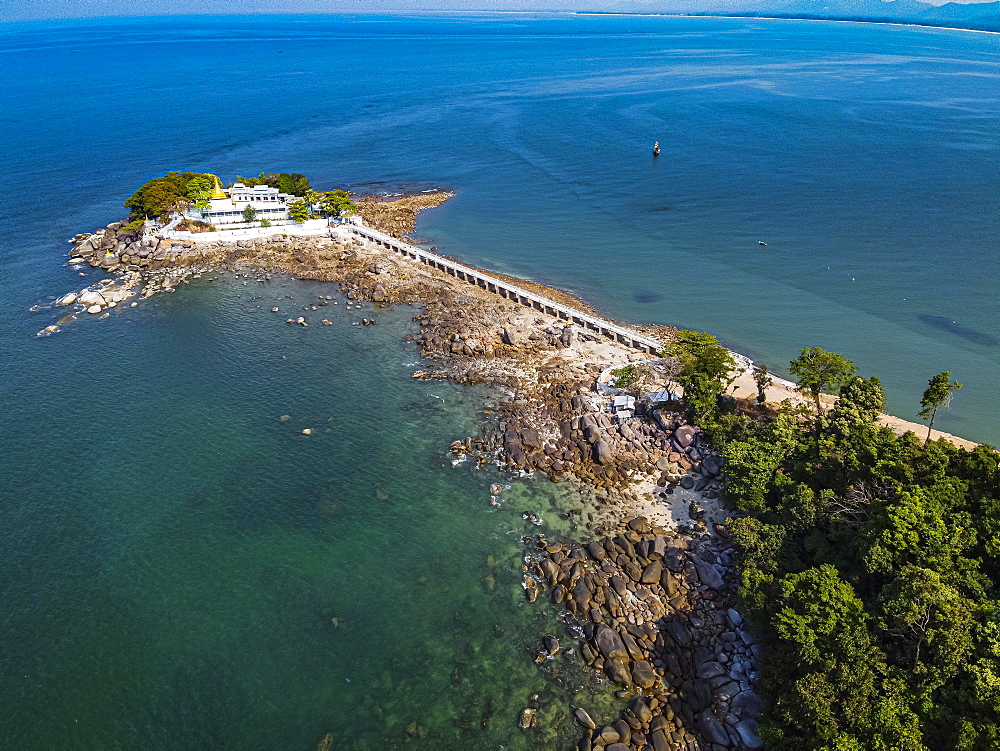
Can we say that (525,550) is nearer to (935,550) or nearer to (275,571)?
(275,571)

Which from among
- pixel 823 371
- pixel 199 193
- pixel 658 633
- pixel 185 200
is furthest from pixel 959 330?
pixel 185 200

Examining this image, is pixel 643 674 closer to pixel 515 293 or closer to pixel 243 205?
pixel 515 293

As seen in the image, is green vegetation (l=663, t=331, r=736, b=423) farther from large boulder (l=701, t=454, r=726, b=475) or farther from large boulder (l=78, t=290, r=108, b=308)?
large boulder (l=78, t=290, r=108, b=308)

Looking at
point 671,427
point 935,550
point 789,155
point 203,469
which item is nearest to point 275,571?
point 203,469

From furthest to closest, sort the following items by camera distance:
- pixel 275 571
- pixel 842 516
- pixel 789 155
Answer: pixel 789 155
pixel 275 571
pixel 842 516

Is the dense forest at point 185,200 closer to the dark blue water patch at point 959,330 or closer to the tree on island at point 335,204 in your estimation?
the tree on island at point 335,204

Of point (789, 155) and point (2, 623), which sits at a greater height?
point (789, 155)

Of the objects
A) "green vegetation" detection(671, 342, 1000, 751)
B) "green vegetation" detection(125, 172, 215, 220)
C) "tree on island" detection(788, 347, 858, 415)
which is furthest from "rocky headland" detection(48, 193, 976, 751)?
"green vegetation" detection(125, 172, 215, 220)

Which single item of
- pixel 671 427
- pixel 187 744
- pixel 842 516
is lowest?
pixel 187 744
